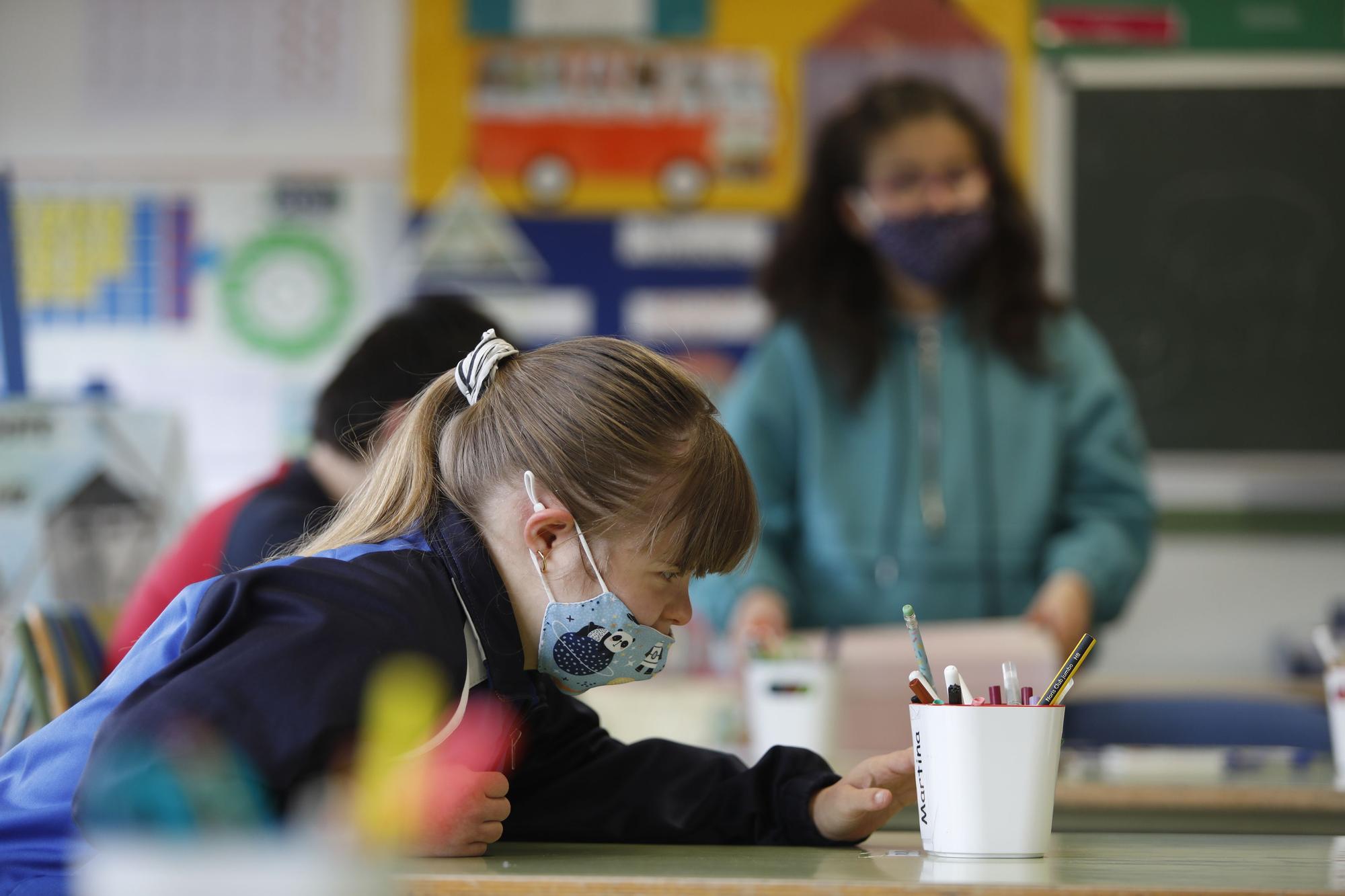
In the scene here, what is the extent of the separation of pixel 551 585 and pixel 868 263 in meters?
1.52

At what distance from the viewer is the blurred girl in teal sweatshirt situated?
2195 millimetres

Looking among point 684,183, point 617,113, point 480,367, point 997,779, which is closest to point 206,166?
point 617,113

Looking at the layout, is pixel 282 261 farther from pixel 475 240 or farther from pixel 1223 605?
pixel 1223 605

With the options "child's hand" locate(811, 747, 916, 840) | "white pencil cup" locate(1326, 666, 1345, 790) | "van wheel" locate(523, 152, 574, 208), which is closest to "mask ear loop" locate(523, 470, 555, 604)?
"child's hand" locate(811, 747, 916, 840)

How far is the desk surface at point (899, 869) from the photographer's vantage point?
0.66 m

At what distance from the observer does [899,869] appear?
77 cm

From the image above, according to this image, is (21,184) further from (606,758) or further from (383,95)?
(606,758)

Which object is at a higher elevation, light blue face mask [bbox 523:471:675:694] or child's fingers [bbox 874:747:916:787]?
light blue face mask [bbox 523:471:675:694]

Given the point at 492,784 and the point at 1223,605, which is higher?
the point at 492,784

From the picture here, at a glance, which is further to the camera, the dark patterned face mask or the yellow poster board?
the yellow poster board

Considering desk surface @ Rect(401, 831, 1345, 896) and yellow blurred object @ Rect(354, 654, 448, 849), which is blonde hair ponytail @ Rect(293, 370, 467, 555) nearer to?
desk surface @ Rect(401, 831, 1345, 896)

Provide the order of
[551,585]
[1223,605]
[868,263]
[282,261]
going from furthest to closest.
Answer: [282,261] < [1223,605] < [868,263] < [551,585]

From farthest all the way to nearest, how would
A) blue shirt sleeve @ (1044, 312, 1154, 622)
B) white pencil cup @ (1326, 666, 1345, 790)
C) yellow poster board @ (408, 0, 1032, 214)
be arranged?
yellow poster board @ (408, 0, 1032, 214)
blue shirt sleeve @ (1044, 312, 1154, 622)
white pencil cup @ (1326, 666, 1345, 790)

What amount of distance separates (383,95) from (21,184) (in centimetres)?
97
